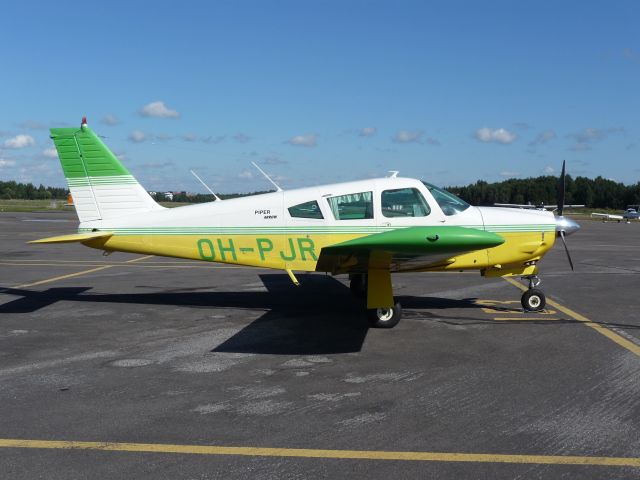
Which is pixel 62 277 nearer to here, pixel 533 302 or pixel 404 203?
pixel 404 203

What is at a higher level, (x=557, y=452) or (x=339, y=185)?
(x=339, y=185)

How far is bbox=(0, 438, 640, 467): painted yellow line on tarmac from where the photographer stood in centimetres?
400

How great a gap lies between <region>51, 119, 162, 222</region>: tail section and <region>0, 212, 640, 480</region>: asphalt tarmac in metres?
1.80

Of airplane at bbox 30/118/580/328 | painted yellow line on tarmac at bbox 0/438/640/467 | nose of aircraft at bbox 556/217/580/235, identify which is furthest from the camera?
nose of aircraft at bbox 556/217/580/235

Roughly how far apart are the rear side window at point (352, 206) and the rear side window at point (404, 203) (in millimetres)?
246

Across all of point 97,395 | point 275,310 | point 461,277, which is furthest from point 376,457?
point 461,277

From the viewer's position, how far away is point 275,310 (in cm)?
967

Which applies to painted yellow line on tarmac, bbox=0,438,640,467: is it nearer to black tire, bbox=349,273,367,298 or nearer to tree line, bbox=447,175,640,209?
black tire, bbox=349,273,367,298

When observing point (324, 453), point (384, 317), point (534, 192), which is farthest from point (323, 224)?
point (534, 192)

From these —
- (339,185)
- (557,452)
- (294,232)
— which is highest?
(339,185)

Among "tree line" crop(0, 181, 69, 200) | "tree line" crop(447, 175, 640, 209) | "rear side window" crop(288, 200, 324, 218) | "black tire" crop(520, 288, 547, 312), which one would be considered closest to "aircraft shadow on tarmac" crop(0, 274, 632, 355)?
"black tire" crop(520, 288, 547, 312)

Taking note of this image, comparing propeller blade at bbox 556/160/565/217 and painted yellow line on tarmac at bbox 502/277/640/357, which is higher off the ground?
propeller blade at bbox 556/160/565/217

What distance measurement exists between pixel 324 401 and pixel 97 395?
223cm

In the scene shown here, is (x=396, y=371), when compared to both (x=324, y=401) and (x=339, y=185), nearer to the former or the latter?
(x=324, y=401)
